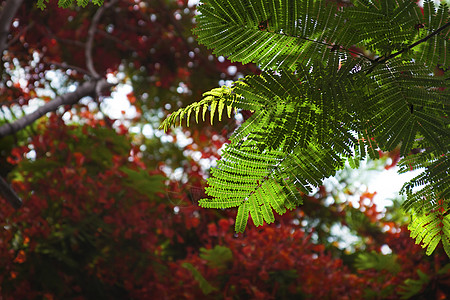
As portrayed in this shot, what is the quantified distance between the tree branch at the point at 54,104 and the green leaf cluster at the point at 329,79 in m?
2.76

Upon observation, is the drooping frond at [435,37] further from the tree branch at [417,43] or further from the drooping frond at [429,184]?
the drooping frond at [429,184]

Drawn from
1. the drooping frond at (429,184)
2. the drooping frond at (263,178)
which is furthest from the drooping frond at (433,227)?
the drooping frond at (263,178)

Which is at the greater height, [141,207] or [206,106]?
[141,207]

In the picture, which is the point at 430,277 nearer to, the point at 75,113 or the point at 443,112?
the point at 443,112

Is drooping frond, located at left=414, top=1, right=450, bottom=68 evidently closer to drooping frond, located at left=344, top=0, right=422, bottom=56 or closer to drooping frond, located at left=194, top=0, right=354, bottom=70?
drooping frond, located at left=344, top=0, right=422, bottom=56

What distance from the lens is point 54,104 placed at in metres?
3.20

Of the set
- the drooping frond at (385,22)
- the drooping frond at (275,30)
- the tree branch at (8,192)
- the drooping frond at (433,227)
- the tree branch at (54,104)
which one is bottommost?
the drooping frond at (433,227)

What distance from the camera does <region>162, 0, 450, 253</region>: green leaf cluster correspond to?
547 millimetres

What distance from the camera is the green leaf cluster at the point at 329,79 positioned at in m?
0.55

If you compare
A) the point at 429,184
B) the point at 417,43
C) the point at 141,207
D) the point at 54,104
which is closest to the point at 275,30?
the point at 417,43

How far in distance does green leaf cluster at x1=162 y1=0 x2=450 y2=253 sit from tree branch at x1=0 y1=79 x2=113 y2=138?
109 inches

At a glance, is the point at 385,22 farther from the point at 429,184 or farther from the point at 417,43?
the point at 429,184

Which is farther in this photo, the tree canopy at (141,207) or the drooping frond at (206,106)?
the tree canopy at (141,207)

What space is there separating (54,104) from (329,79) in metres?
3.15
